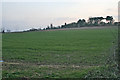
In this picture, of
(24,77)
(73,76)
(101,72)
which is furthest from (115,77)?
(24,77)

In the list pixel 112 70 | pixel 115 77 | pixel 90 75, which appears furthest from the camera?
pixel 112 70

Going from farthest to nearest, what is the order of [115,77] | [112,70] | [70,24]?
1. [70,24]
2. [112,70]
3. [115,77]

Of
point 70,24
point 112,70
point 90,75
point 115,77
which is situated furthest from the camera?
point 70,24

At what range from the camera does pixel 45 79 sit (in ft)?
19.8

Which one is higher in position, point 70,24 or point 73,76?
point 70,24

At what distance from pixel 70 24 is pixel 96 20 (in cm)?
1108

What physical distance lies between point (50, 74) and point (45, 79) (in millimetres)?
577

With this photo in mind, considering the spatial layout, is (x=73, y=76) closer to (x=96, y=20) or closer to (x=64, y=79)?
(x=64, y=79)

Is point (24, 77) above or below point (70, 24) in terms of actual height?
below

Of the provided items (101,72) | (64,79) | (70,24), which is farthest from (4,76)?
(70,24)

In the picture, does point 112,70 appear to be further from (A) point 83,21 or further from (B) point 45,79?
(A) point 83,21

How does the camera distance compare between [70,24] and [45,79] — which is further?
[70,24]

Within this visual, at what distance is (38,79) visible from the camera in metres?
6.03

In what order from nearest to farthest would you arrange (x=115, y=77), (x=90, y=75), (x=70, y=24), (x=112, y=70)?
(x=115, y=77), (x=90, y=75), (x=112, y=70), (x=70, y=24)
